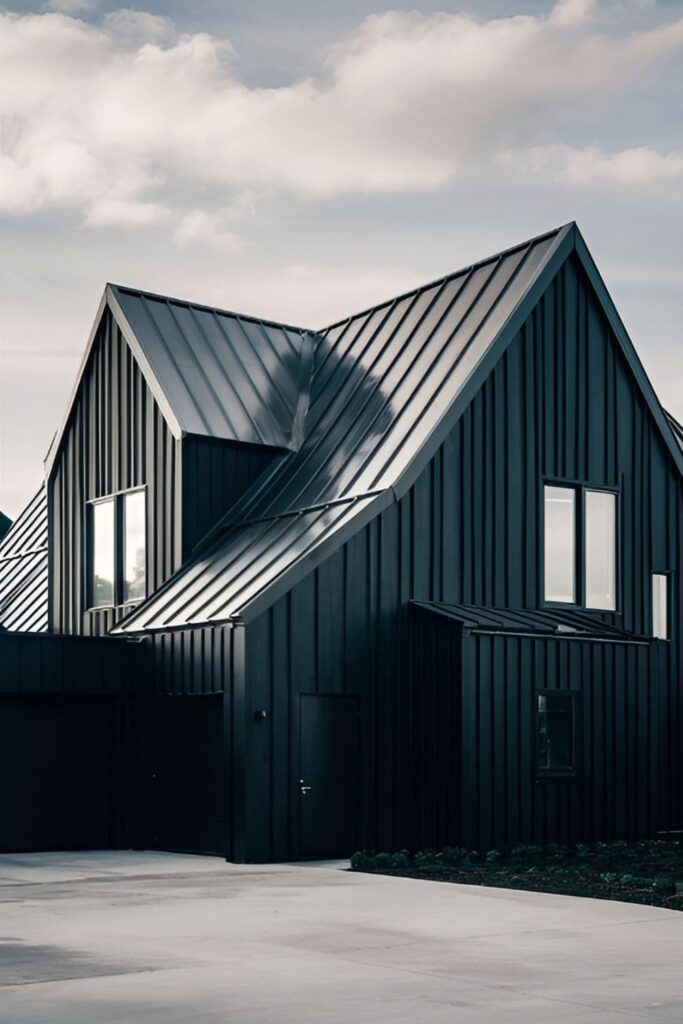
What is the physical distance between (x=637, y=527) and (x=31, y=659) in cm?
1056

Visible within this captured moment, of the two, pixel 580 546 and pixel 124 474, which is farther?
pixel 124 474

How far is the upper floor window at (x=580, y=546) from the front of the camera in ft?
84.4

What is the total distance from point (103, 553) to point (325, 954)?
54.1 feet

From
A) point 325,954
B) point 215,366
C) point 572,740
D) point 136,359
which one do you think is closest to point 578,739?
point 572,740

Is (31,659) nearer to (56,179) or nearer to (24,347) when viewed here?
(56,179)

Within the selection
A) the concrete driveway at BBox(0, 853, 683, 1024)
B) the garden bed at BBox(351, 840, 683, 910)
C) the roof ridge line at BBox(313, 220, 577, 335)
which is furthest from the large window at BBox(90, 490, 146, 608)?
the concrete driveway at BBox(0, 853, 683, 1024)

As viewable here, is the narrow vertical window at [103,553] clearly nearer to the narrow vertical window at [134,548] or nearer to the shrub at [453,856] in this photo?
the narrow vertical window at [134,548]

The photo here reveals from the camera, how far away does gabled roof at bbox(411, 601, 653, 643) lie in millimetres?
22391

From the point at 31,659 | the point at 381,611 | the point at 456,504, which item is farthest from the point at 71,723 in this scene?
the point at 456,504

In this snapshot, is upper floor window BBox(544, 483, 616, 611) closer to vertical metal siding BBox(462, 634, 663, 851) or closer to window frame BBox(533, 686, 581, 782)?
vertical metal siding BBox(462, 634, 663, 851)

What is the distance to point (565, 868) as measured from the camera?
63.5 ft

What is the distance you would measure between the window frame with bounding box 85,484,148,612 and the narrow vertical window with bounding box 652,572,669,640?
8.90 meters

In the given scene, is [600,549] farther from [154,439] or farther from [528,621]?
[154,439]

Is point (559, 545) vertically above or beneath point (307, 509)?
beneath
